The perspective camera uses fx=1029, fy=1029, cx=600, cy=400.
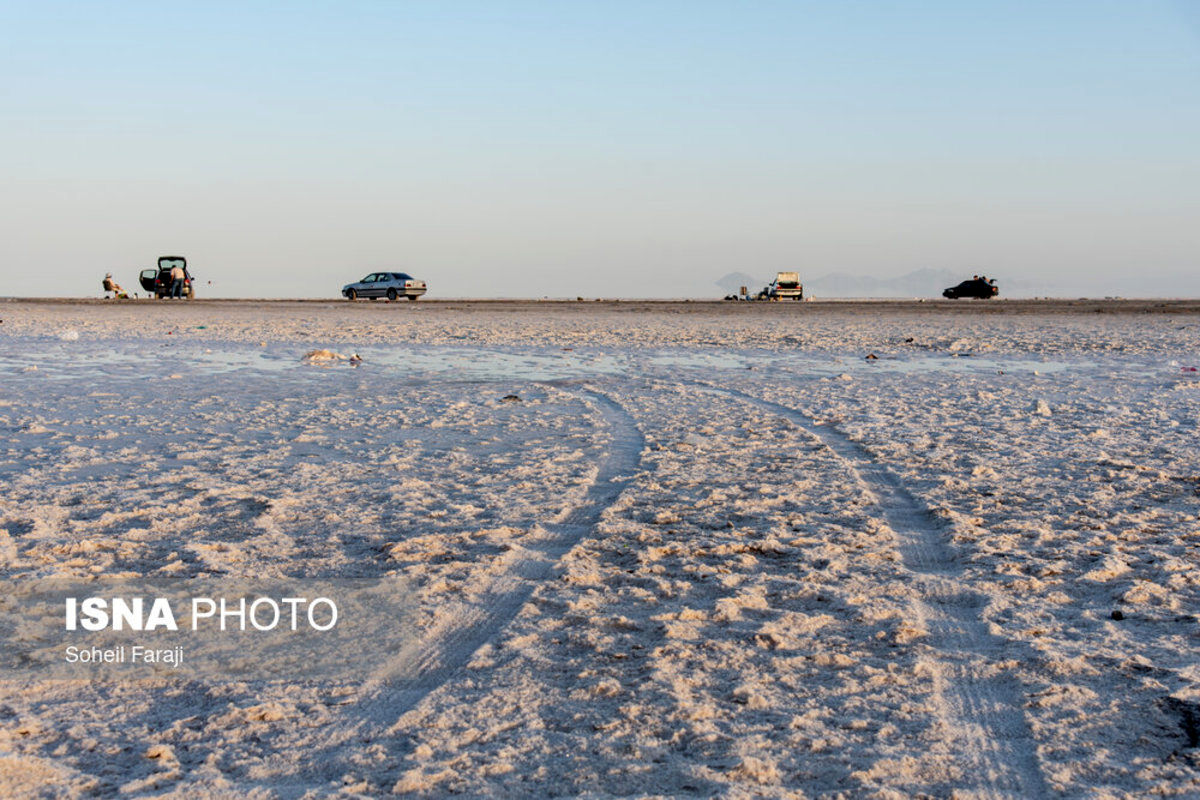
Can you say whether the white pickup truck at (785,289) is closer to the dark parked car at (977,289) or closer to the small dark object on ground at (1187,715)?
the dark parked car at (977,289)

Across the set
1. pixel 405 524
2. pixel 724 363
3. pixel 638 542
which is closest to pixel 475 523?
pixel 405 524

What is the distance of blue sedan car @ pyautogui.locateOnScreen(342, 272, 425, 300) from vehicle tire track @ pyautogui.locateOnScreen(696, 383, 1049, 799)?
44063 millimetres

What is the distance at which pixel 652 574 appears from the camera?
4.84 metres

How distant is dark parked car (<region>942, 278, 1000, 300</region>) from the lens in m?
57.6

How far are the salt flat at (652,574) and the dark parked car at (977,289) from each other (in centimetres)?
4826

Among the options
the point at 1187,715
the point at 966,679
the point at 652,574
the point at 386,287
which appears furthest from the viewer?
the point at 386,287

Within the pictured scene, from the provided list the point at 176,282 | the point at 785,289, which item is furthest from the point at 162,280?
the point at 785,289

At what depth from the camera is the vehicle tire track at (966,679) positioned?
2.88 m

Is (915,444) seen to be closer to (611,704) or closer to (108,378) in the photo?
(611,704)

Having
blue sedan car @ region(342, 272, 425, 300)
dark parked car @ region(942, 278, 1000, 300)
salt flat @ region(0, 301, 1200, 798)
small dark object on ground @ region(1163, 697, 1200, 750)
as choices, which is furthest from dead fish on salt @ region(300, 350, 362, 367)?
dark parked car @ region(942, 278, 1000, 300)

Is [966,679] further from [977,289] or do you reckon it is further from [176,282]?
[977,289]

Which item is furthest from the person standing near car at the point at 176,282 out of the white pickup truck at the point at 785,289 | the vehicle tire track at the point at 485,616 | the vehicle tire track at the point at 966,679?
the vehicle tire track at the point at 966,679

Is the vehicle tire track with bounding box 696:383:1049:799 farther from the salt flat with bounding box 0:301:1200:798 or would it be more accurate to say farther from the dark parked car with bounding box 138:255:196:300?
the dark parked car with bounding box 138:255:196:300

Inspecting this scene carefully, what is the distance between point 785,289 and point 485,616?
48290mm
